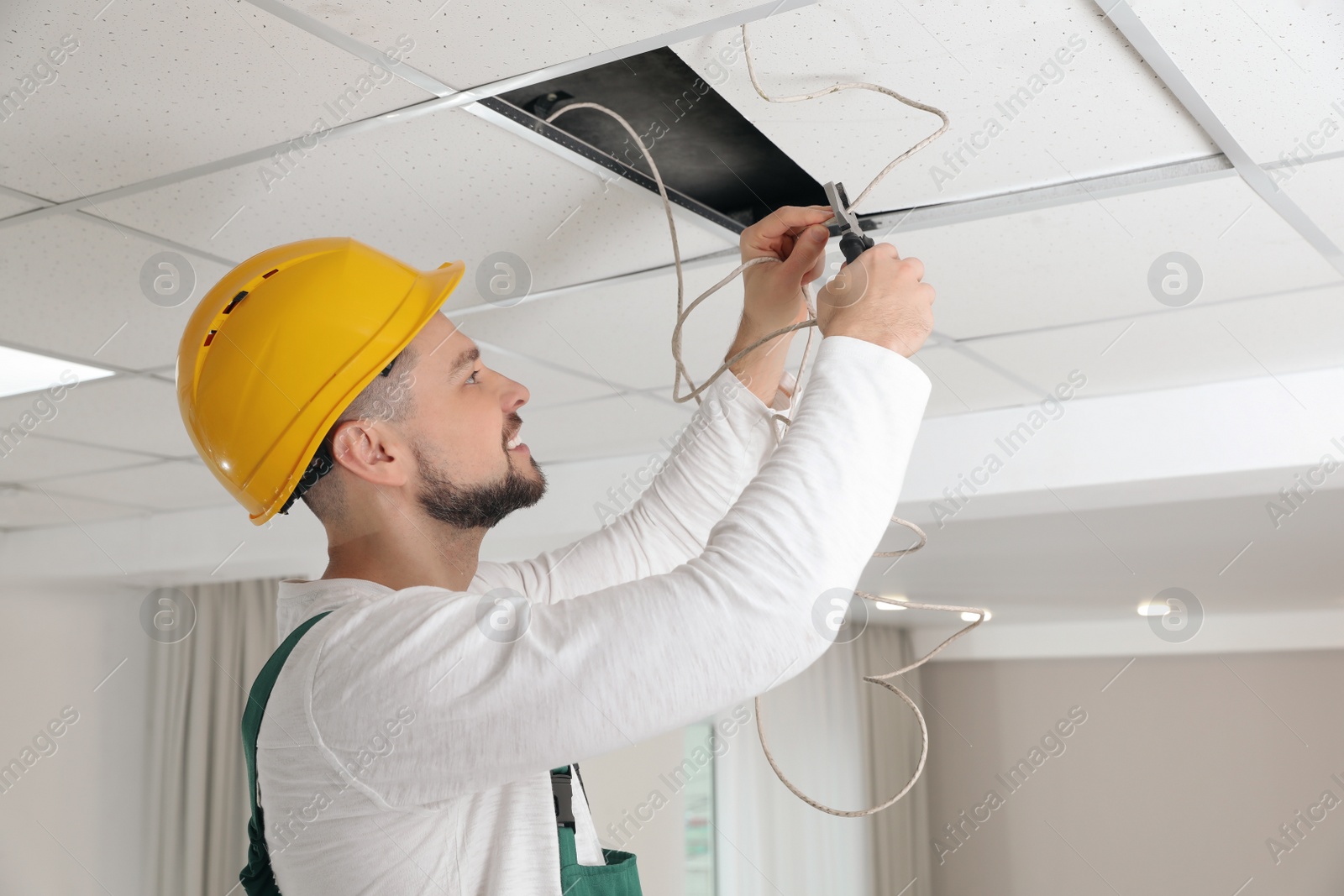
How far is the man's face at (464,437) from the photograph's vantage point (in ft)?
3.24

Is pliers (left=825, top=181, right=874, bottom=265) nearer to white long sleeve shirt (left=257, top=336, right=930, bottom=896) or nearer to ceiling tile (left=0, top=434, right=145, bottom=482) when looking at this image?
white long sleeve shirt (left=257, top=336, right=930, bottom=896)

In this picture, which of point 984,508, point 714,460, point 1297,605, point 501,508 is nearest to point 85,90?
point 501,508

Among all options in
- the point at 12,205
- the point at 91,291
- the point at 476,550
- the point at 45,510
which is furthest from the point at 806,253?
the point at 45,510

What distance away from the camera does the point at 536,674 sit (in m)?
0.70

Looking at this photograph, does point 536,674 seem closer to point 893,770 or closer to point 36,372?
point 36,372

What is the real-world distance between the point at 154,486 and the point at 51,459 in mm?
387

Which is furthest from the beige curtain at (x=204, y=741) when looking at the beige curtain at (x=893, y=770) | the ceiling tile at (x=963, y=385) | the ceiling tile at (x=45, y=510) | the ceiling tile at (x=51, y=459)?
the beige curtain at (x=893, y=770)

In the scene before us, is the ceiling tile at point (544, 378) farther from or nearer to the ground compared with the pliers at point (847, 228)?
farther from the ground

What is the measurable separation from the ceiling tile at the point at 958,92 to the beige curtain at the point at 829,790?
15.4 feet

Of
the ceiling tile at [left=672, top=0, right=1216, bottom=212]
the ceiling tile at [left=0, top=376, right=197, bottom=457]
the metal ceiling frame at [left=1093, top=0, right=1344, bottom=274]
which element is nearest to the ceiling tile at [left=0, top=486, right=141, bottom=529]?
the ceiling tile at [left=0, top=376, right=197, bottom=457]

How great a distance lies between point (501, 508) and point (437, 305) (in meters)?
0.20

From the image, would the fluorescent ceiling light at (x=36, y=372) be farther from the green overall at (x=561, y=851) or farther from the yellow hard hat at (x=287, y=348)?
the green overall at (x=561, y=851)

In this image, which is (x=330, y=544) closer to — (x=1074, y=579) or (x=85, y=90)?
(x=85, y=90)

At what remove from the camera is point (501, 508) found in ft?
3.33
